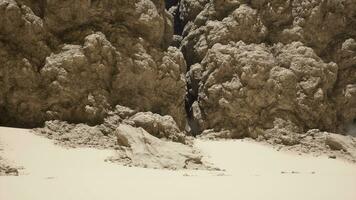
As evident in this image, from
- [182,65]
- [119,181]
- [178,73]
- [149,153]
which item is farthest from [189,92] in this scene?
[119,181]

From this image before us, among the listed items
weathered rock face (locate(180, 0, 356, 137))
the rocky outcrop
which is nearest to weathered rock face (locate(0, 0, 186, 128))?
the rocky outcrop

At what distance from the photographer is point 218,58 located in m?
12.1

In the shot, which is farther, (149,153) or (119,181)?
(149,153)

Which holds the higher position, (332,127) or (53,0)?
(53,0)

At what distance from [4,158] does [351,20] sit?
1012cm

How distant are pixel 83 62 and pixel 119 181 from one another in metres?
4.59

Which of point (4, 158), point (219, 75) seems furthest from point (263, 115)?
point (4, 158)

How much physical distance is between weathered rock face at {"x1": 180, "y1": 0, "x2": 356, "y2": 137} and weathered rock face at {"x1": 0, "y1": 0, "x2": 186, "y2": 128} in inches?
58.2

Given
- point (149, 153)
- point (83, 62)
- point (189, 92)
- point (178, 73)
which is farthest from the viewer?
point (189, 92)

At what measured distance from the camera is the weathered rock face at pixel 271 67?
1169 cm

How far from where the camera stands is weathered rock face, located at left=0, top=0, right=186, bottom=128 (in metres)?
8.92

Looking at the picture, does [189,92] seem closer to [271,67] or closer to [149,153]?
[271,67]

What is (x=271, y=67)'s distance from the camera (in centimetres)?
1193

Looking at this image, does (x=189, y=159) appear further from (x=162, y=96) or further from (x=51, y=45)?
(x=51, y=45)
